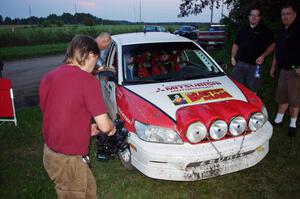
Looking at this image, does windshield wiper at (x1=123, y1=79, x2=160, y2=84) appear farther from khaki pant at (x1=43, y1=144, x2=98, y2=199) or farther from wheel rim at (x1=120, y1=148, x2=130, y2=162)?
khaki pant at (x1=43, y1=144, x2=98, y2=199)

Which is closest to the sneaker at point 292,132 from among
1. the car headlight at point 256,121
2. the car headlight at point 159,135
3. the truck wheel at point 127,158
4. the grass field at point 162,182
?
the grass field at point 162,182

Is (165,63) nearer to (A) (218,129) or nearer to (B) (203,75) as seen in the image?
(B) (203,75)

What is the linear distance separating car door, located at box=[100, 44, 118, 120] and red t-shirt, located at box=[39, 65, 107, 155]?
2.04 meters

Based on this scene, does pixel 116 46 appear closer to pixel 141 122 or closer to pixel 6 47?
pixel 141 122

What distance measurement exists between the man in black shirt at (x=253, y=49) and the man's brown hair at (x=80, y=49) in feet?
11.9

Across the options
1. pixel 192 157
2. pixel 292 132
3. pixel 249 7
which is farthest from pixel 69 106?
pixel 249 7

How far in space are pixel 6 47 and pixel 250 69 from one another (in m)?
22.1

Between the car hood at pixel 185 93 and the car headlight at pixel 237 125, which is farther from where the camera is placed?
the car hood at pixel 185 93

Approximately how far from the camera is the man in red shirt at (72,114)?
2006 millimetres

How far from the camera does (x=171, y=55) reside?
4.72m

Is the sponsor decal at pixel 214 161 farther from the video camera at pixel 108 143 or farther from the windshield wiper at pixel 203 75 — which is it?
the windshield wiper at pixel 203 75

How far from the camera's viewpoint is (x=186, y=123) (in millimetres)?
3053

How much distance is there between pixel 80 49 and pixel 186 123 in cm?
143

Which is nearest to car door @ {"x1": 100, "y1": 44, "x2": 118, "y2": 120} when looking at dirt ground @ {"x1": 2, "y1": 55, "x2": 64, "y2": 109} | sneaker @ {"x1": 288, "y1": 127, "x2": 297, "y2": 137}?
sneaker @ {"x1": 288, "y1": 127, "x2": 297, "y2": 137}
